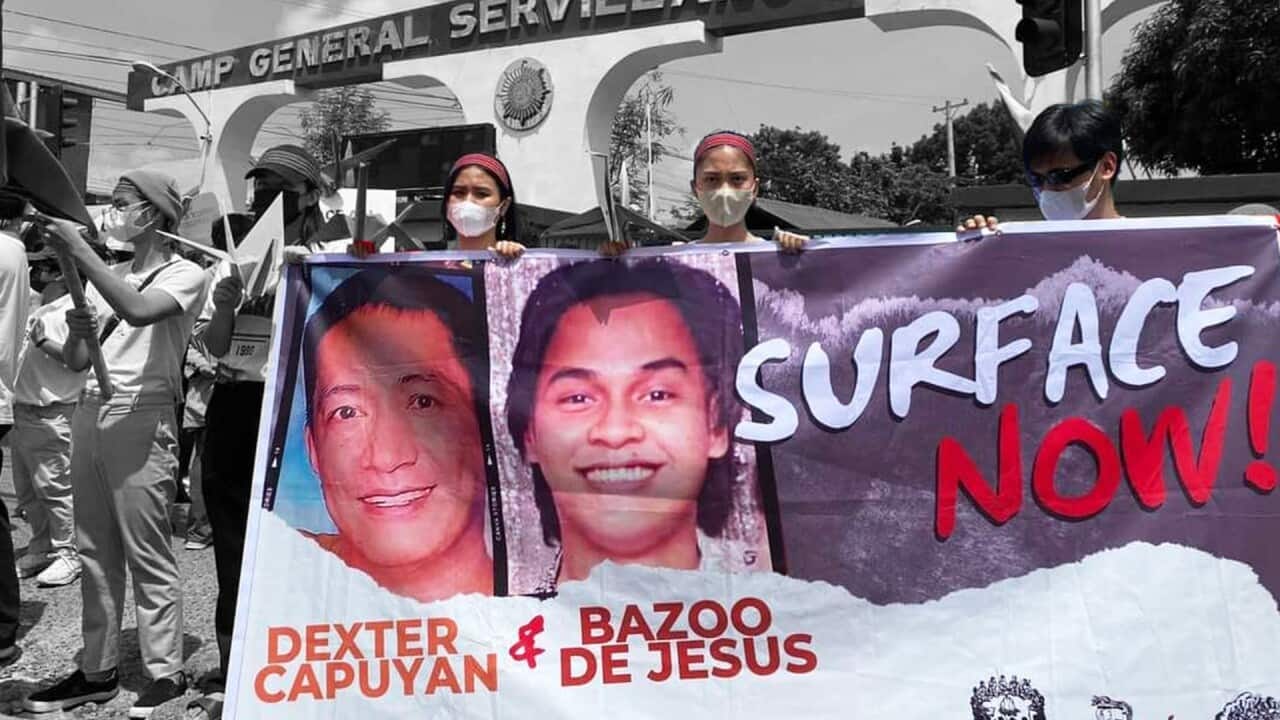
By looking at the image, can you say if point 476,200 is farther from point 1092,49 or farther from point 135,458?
point 1092,49

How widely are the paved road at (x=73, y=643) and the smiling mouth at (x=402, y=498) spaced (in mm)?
1184

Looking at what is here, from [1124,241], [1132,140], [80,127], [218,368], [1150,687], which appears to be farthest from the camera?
[1132,140]

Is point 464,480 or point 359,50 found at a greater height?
point 359,50

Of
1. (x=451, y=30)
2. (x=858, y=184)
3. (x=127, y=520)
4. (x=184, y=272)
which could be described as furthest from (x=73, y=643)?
(x=858, y=184)

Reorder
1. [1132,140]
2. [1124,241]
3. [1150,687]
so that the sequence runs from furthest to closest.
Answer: [1132,140], [1124,241], [1150,687]

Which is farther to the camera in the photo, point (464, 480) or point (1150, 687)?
point (464, 480)

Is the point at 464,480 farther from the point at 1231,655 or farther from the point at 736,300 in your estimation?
the point at 1231,655

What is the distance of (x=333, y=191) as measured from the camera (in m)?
3.49

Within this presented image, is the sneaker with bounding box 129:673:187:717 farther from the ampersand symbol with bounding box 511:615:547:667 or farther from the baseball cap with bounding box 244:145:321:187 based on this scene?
the baseball cap with bounding box 244:145:321:187

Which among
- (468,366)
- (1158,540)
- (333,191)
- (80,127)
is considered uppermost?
(80,127)

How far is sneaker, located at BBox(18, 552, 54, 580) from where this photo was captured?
5340 millimetres

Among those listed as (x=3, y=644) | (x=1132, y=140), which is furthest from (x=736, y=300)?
(x=1132, y=140)

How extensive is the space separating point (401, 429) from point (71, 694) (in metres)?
1.60

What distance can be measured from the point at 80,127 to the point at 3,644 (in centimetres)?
414
